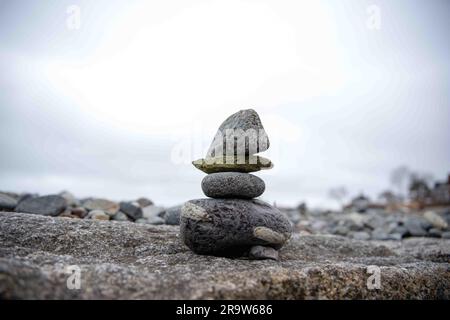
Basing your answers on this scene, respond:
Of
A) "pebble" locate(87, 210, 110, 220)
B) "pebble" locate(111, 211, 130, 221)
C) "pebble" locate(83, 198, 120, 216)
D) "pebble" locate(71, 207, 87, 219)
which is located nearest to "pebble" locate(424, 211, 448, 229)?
"pebble" locate(111, 211, 130, 221)

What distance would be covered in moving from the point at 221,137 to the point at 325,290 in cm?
437

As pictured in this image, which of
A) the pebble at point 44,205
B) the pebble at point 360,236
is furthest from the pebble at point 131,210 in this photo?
the pebble at point 360,236

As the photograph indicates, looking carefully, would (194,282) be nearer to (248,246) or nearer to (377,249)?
(248,246)

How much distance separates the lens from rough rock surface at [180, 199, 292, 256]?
7.52 metres

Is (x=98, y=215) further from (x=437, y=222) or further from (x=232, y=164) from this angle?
(x=437, y=222)

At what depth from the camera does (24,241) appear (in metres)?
7.80

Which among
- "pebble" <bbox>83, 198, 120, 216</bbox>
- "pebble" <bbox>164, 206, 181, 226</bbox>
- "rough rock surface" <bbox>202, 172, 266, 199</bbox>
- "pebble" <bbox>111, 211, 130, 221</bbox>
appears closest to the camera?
"rough rock surface" <bbox>202, 172, 266, 199</bbox>

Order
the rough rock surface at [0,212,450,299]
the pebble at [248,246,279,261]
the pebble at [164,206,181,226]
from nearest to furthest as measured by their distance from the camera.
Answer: the rough rock surface at [0,212,450,299] < the pebble at [248,246,279,261] < the pebble at [164,206,181,226]

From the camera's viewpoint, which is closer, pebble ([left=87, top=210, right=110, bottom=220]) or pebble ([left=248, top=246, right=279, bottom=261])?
pebble ([left=248, top=246, right=279, bottom=261])

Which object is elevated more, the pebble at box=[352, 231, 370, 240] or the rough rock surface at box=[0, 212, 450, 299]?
the rough rock surface at box=[0, 212, 450, 299]

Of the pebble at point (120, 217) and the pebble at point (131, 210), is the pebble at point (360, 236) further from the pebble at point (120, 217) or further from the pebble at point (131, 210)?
the pebble at point (120, 217)

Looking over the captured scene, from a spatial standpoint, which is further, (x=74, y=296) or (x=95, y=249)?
(x=95, y=249)

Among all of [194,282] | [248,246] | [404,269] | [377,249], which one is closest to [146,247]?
A: [248,246]

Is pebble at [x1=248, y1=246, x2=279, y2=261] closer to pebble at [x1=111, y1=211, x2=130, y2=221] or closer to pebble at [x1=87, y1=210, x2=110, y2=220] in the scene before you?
pebble at [x1=87, y1=210, x2=110, y2=220]
